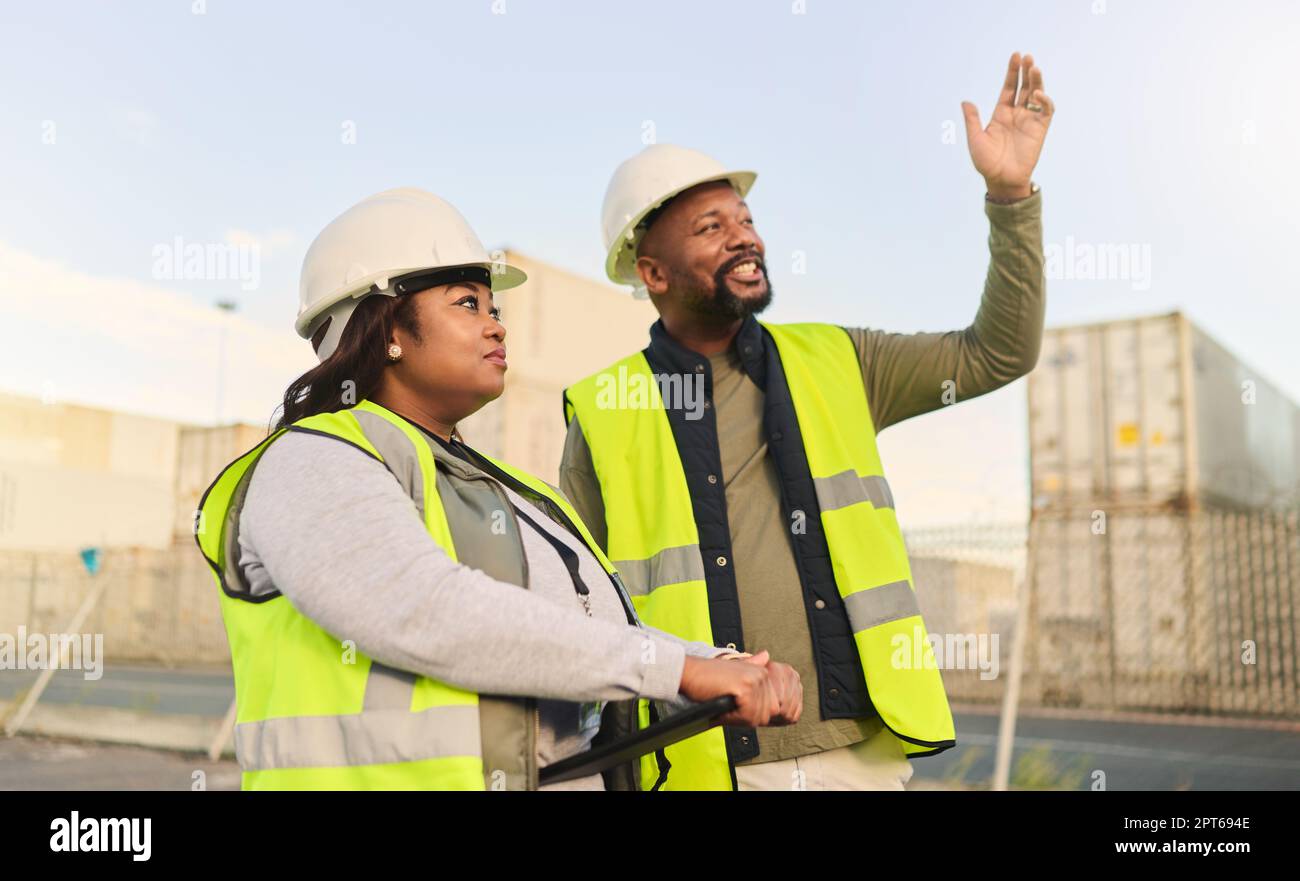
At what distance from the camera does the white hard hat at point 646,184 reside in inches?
121

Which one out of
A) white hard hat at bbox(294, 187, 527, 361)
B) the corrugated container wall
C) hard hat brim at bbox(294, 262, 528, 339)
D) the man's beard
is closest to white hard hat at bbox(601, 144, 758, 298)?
the man's beard

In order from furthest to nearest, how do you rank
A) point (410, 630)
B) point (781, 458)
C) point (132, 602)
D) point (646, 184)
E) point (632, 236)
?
point (132, 602)
point (632, 236)
point (646, 184)
point (781, 458)
point (410, 630)

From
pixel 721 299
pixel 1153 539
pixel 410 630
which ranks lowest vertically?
pixel 410 630

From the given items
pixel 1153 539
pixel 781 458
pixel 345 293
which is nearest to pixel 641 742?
pixel 345 293

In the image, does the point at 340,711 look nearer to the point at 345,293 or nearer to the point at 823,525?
the point at 345,293

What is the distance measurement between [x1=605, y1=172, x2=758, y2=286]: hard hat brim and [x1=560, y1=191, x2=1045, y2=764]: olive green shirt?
48 cm

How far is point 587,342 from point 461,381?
1637 centimetres

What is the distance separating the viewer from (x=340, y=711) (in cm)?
154

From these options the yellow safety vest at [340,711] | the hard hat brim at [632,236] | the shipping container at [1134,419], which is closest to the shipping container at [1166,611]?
the shipping container at [1134,419]

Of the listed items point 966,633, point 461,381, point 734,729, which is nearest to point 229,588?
point 461,381

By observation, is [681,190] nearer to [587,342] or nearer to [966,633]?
[966,633]

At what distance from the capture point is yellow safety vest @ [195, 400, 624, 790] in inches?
59.7

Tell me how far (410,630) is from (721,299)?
1678 millimetres
